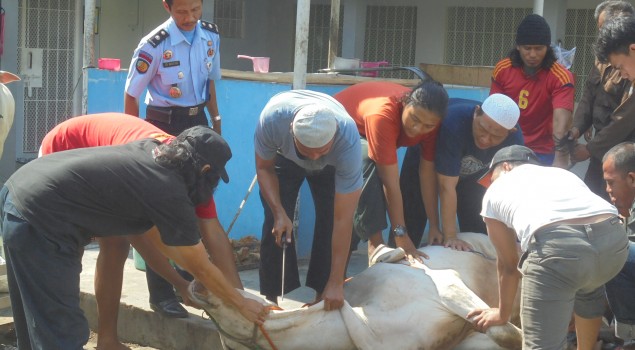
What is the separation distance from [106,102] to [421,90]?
3470 mm

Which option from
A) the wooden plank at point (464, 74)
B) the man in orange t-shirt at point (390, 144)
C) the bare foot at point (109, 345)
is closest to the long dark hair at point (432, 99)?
the man in orange t-shirt at point (390, 144)

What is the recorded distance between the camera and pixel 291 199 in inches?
209

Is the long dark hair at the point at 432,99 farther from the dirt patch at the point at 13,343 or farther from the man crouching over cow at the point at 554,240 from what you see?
the dirt patch at the point at 13,343

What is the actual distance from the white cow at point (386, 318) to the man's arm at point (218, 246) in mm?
149

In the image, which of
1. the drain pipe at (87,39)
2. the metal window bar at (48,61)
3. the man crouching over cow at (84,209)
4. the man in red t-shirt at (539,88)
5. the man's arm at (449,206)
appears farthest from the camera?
the metal window bar at (48,61)

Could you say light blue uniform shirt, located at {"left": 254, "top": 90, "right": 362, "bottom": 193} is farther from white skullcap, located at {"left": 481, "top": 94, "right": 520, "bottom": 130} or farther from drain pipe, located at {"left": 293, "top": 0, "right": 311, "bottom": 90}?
drain pipe, located at {"left": 293, "top": 0, "right": 311, "bottom": 90}

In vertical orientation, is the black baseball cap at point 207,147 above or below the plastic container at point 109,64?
below

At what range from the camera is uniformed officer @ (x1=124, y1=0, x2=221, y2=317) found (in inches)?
214

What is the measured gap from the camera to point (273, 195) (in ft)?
→ 16.5

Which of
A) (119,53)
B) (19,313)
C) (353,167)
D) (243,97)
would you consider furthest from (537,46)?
(119,53)

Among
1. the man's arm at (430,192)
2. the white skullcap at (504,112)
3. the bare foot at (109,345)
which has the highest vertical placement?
the white skullcap at (504,112)

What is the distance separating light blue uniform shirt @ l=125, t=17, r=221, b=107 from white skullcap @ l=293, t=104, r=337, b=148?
118 centimetres

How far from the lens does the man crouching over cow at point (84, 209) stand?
3988 mm

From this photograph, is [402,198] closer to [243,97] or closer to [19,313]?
[243,97]
